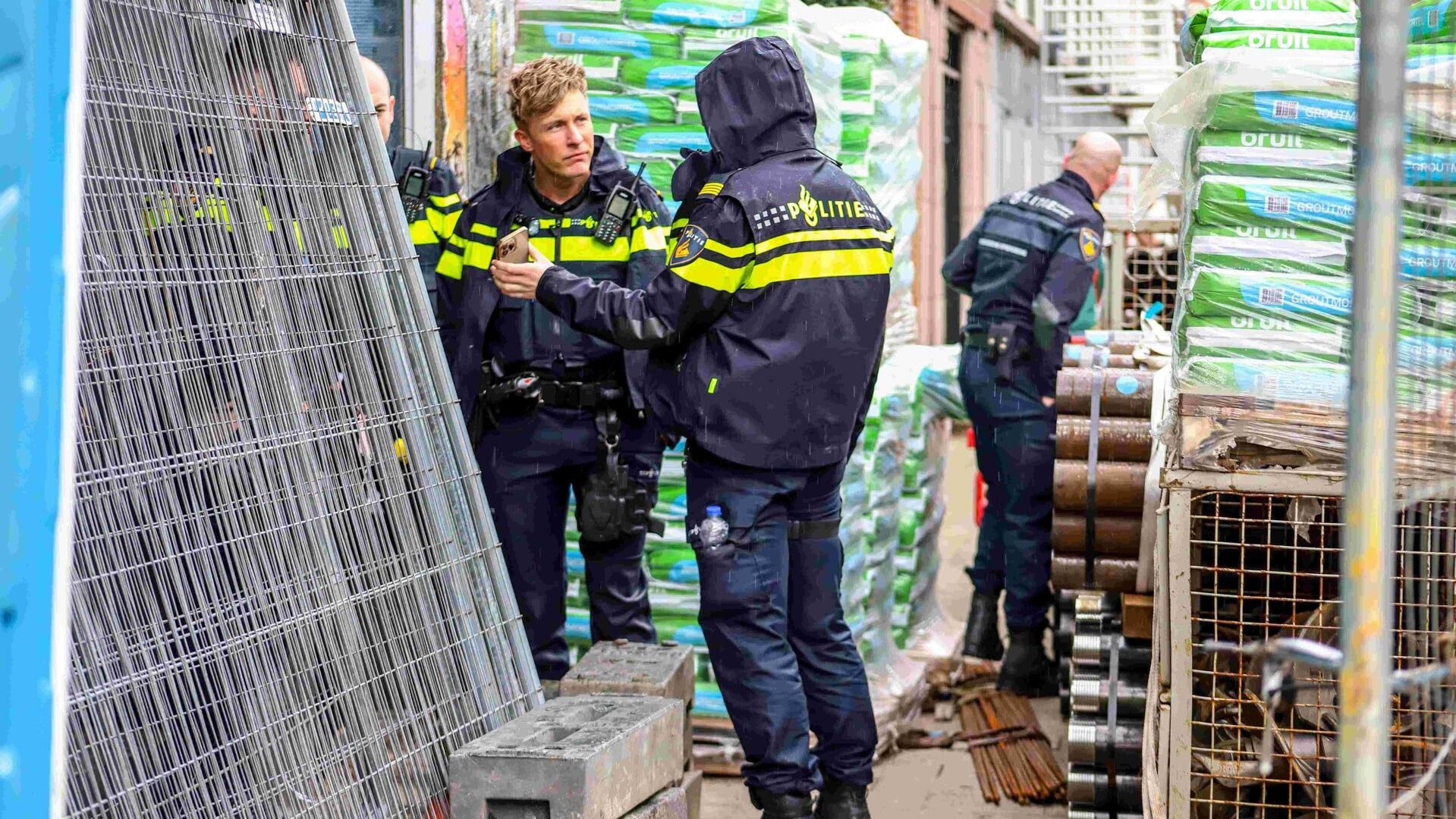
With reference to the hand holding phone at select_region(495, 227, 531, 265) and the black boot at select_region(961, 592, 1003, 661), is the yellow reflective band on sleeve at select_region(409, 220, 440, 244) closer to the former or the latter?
the hand holding phone at select_region(495, 227, 531, 265)

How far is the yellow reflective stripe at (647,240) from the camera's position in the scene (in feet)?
14.9

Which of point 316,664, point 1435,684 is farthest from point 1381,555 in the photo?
point 316,664

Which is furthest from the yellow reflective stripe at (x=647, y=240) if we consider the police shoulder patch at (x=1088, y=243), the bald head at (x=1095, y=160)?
the bald head at (x=1095, y=160)

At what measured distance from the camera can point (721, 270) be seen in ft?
12.3

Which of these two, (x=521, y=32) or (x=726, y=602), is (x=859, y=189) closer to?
(x=726, y=602)

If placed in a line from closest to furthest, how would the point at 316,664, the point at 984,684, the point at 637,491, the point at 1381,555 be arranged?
the point at 1381,555, the point at 316,664, the point at 637,491, the point at 984,684

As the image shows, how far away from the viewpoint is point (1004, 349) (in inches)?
259

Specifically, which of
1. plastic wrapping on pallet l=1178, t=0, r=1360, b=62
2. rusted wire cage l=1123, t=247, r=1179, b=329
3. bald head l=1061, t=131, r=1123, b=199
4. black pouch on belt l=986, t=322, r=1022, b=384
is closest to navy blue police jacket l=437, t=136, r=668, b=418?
plastic wrapping on pallet l=1178, t=0, r=1360, b=62

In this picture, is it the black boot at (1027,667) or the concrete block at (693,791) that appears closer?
the concrete block at (693,791)

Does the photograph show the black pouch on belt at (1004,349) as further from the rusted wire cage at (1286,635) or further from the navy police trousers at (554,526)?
the rusted wire cage at (1286,635)

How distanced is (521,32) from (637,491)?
1.68 metres

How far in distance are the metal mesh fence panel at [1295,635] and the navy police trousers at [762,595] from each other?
39.7 inches

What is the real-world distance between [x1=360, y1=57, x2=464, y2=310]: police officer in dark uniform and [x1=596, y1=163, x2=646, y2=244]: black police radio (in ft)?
1.77

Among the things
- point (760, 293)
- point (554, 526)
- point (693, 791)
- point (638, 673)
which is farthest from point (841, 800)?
point (760, 293)
